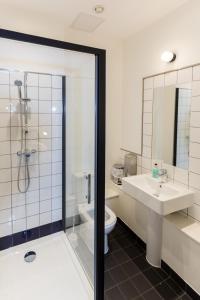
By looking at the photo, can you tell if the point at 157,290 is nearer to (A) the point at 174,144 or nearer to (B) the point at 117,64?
(A) the point at 174,144

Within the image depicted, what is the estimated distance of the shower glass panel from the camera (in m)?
1.62

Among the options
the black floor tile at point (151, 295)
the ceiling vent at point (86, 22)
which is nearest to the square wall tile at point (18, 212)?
the black floor tile at point (151, 295)

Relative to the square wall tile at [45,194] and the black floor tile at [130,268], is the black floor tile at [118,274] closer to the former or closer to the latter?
the black floor tile at [130,268]

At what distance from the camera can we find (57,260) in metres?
2.05

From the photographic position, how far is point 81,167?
202cm

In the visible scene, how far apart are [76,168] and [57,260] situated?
959 mm

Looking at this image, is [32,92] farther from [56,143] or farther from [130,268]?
[130,268]

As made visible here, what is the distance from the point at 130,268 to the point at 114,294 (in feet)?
1.08

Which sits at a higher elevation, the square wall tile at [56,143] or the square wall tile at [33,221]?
the square wall tile at [56,143]

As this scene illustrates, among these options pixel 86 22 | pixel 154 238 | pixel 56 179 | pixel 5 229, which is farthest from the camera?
pixel 56 179

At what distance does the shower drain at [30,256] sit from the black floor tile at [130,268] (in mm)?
927

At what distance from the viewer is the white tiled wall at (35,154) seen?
81.0 inches

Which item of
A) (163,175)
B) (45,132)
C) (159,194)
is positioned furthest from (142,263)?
(45,132)

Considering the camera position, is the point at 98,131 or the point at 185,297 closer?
the point at 98,131
